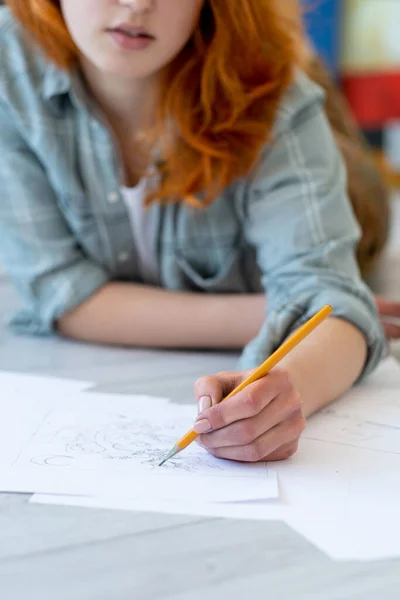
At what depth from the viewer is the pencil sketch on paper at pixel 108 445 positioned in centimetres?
68

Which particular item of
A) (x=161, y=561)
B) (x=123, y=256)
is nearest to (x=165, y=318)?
(x=123, y=256)

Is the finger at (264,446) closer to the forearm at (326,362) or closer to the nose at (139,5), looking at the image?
the forearm at (326,362)

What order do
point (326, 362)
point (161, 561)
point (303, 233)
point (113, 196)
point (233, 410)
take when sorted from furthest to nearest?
1. point (113, 196)
2. point (303, 233)
3. point (326, 362)
4. point (233, 410)
5. point (161, 561)

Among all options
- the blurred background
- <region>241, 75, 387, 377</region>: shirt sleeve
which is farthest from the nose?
the blurred background

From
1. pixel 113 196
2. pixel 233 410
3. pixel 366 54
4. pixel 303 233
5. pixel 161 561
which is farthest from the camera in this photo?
pixel 366 54

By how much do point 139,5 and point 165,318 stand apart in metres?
0.36

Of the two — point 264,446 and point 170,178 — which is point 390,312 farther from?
point 264,446

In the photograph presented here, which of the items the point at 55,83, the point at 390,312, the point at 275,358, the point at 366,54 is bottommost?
the point at 366,54

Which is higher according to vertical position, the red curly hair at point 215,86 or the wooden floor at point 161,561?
the red curly hair at point 215,86

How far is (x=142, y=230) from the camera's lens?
1100 millimetres

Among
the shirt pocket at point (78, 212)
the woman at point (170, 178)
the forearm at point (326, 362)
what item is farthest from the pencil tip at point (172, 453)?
the shirt pocket at point (78, 212)

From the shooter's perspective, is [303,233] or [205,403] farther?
[303,233]

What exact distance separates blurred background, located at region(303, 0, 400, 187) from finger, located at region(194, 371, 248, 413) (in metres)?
2.19

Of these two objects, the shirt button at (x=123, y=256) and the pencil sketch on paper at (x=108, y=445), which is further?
the shirt button at (x=123, y=256)
